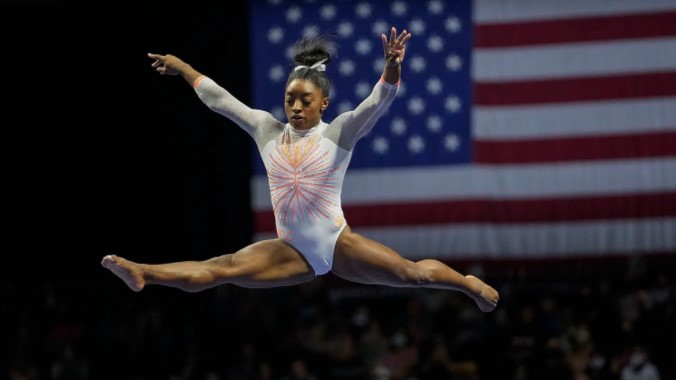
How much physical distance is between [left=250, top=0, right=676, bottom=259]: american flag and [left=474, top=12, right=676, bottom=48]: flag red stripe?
1 centimetres

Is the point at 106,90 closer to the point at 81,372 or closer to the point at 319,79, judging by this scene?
the point at 81,372

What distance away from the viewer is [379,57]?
1159 centimetres

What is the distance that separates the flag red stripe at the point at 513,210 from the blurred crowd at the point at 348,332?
70cm

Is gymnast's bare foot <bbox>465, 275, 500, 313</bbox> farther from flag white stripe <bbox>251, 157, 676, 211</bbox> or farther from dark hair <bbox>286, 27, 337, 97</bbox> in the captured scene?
flag white stripe <bbox>251, 157, 676, 211</bbox>

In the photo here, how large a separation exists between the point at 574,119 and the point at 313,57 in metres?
5.69

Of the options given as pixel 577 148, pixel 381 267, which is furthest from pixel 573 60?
pixel 381 267

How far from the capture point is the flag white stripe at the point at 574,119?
11242 mm

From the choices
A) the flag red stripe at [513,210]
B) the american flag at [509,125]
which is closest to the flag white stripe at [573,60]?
the american flag at [509,125]

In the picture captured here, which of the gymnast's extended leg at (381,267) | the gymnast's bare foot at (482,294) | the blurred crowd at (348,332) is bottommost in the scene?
the blurred crowd at (348,332)

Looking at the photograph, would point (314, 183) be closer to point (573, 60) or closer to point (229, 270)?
point (229, 270)

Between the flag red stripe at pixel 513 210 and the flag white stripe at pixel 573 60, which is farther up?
the flag white stripe at pixel 573 60

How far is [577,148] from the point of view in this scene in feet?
37.2

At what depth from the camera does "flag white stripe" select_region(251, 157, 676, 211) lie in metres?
11.3

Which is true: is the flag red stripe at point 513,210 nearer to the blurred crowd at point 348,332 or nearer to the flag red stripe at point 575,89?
the blurred crowd at point 348,332
